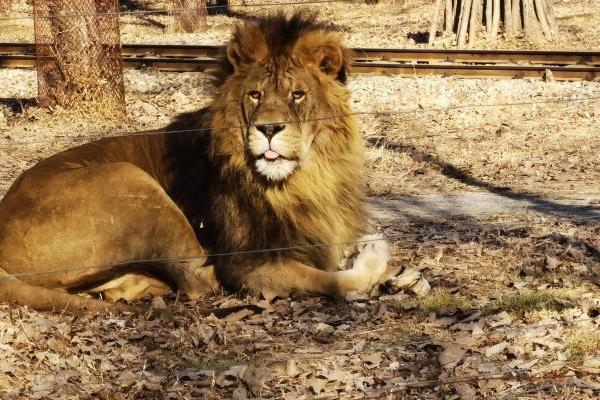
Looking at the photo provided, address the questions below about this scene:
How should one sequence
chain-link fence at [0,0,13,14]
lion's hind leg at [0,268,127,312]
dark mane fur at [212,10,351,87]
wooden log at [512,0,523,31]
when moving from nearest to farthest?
1. lion's hind leg at [0,268,127,312]
2. dark mane fur at [212,10,351,87]
3. wooden log at [512,0,523,31]
4. chain-link fence at [0,0,13,14]

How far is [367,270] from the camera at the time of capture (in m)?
6.88

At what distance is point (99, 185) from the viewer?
6879mm

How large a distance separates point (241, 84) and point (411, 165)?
205 inches

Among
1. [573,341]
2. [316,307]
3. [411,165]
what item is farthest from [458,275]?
[411,165]

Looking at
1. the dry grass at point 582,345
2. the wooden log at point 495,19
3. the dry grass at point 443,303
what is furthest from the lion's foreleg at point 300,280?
the wooden log at point 495,19

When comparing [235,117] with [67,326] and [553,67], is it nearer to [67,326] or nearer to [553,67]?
[67,326]

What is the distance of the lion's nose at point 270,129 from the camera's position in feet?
20.7

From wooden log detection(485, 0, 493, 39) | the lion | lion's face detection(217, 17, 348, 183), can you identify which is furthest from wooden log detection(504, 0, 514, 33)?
lion's face detection(217, 17, 348, 183)

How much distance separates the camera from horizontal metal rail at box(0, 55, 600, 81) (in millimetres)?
14570

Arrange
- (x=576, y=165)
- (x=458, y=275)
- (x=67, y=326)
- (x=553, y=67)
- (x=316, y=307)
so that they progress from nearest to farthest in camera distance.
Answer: (x=67, y=326) < (x=316, y=307) < (x=458, y=275) < (x=576, y=165) < (x=553, y=67)

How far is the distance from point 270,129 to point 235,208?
0.72 meters

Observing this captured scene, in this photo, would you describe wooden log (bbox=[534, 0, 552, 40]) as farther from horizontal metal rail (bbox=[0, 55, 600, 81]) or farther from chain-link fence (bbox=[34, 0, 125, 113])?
chain-link fence (bbox=[34, 0, 125, 113])

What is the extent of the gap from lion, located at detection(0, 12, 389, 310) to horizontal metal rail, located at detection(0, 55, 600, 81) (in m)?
7.64

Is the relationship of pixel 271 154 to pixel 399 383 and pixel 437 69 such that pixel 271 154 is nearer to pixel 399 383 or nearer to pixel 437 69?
pixel 399 383
